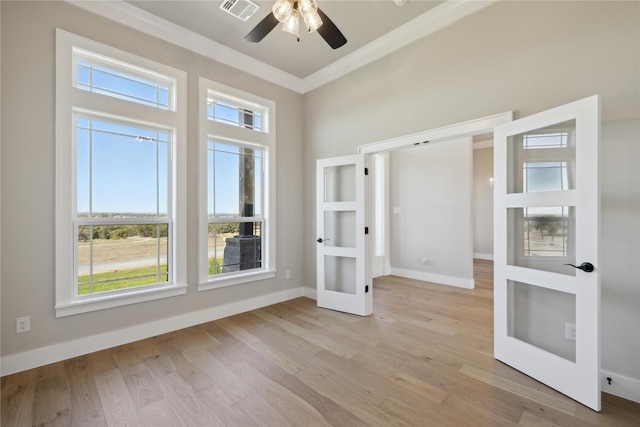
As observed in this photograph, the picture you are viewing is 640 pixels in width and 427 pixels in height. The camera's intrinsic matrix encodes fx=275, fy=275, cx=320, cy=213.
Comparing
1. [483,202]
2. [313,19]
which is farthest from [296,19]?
[483,202]

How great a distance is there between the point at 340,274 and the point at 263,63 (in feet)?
10.1

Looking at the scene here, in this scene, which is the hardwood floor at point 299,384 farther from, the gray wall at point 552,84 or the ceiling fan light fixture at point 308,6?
the ceiling fan light fixture at point 308,6

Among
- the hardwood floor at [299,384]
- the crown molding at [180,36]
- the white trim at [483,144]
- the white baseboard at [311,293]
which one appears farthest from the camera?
the white trim at [483,144]

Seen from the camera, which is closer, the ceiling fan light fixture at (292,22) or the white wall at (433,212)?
the ceiling fan light fixture at (292,22)

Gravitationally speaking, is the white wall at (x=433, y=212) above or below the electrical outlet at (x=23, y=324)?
above

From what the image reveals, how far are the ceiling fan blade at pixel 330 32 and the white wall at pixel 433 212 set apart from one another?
140 inches

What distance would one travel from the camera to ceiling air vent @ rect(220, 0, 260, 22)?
2.64m

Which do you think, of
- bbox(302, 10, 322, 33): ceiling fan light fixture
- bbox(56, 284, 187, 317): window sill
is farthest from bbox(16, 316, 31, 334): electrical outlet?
bbox(302, 10, 322, 33): ceiling fan light fixture

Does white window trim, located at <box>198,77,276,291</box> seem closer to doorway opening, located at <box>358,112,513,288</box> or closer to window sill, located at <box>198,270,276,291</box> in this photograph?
window sill, located at <box>198,270,276,291</box>

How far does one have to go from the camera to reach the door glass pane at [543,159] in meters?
2.02

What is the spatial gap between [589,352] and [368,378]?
148cm

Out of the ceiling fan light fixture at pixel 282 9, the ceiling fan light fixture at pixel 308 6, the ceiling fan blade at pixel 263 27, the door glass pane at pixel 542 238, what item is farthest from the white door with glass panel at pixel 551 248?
the ceiling fan blade at pixel 263 27

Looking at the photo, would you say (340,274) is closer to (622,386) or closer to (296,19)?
(622,386)

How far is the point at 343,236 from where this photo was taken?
3787 mm
